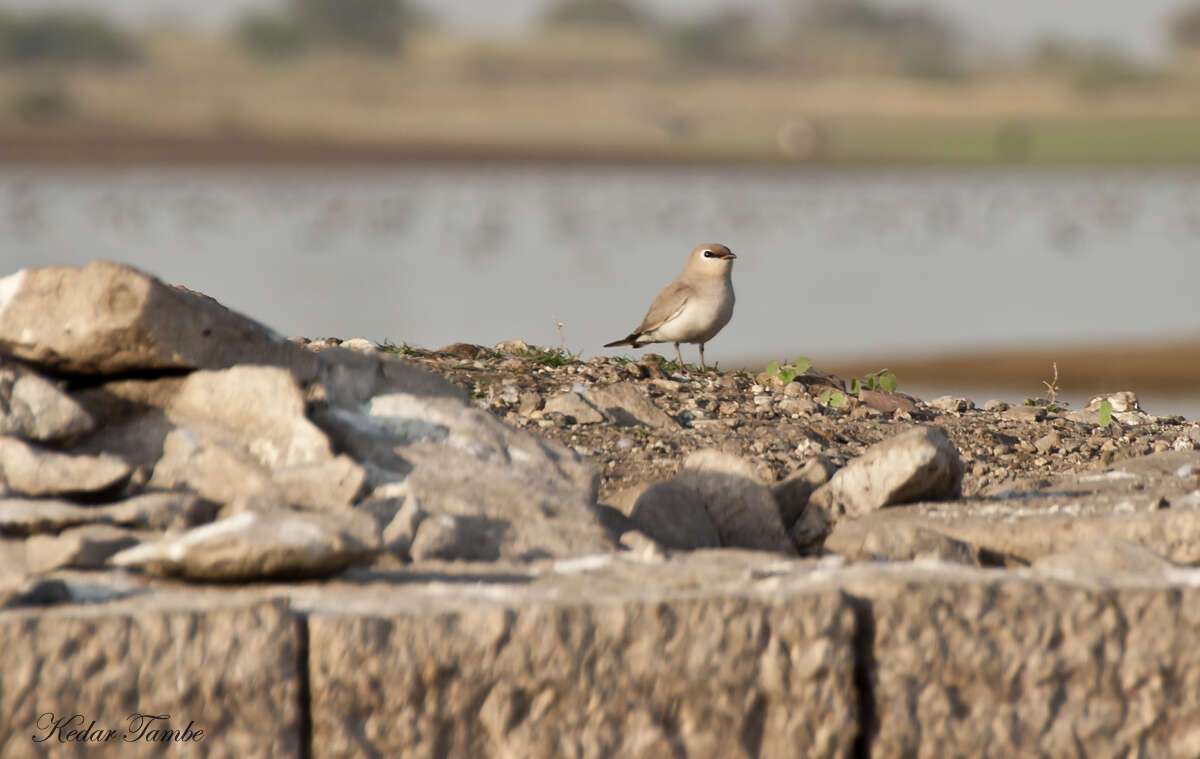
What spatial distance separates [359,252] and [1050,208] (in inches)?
580

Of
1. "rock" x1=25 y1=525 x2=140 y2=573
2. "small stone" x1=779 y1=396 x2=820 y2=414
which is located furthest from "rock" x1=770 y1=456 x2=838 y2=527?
"rock" x1=25 y1=525 x2=140 y2=573

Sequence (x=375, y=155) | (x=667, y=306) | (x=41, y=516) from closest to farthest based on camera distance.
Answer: (x=41, y=516) < (x=667, y=306) < (x=375, y=155)

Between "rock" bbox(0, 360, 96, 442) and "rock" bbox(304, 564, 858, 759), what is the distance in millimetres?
1173

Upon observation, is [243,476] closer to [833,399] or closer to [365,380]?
[365,380]

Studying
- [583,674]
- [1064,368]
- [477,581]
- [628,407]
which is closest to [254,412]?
[477,581]

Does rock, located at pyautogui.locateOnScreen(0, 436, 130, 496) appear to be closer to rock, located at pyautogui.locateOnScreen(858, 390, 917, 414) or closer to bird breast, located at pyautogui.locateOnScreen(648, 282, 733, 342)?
rock, located at pyautogui.locateOnScreen(858, 390, 917, 414)

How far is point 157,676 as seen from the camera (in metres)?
3.05

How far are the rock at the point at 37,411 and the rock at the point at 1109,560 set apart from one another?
245cm

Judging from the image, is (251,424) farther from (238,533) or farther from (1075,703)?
(1075,703)

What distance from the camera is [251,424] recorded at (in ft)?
13.4

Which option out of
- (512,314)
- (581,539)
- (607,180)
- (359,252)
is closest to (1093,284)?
(512,314)

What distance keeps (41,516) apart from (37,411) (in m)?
0.44

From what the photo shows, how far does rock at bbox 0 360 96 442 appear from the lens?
3.93m

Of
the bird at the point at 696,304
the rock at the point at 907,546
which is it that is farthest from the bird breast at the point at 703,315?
the rock at the point at 907,546
